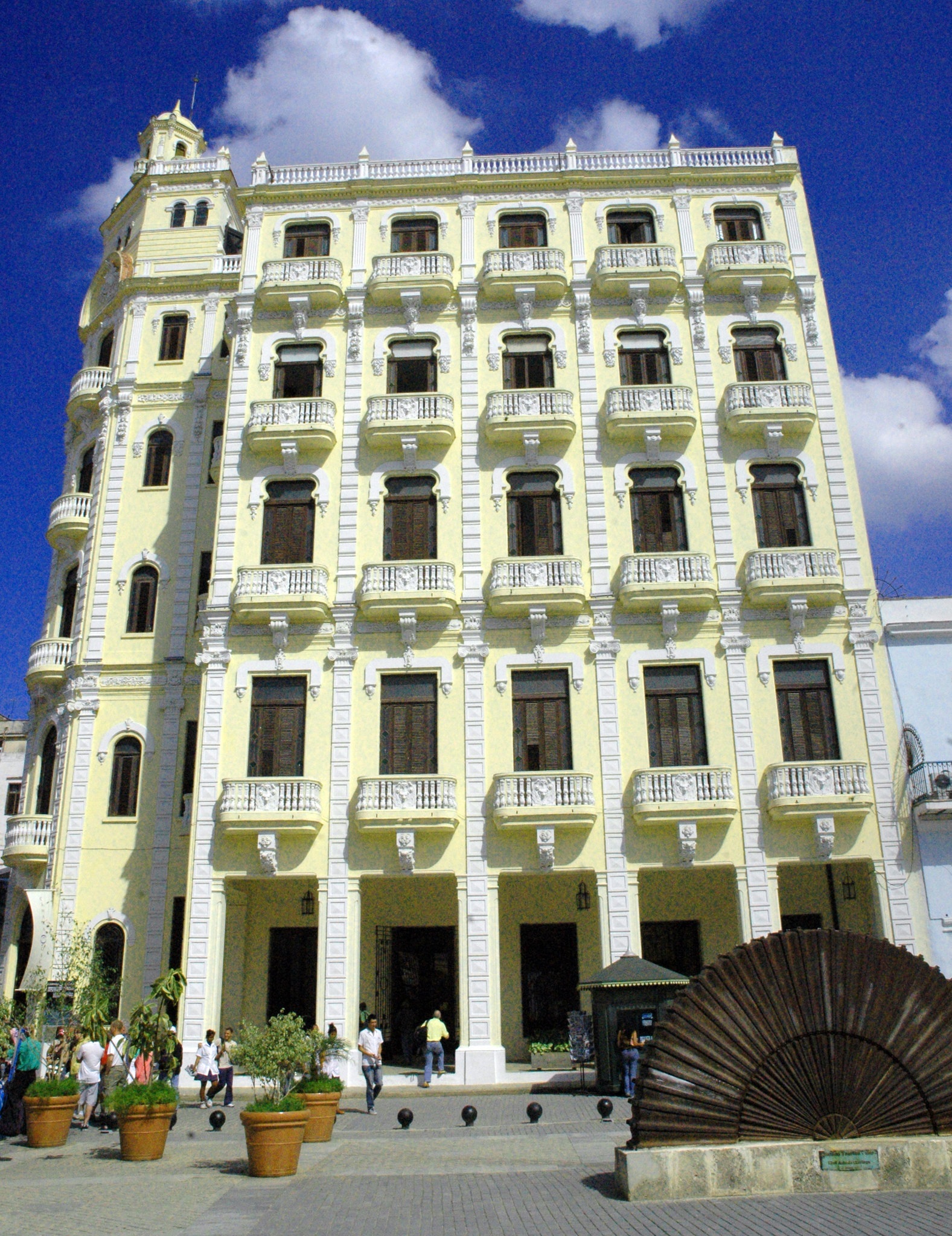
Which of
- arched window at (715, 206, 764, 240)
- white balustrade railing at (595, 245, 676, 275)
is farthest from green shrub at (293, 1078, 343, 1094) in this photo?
arched window at (715, 206, 764, 240)

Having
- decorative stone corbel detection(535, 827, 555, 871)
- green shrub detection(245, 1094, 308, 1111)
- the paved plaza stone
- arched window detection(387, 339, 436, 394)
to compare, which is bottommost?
the paved plaza stone

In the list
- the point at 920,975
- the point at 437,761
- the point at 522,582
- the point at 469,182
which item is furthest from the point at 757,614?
the point at 469,182

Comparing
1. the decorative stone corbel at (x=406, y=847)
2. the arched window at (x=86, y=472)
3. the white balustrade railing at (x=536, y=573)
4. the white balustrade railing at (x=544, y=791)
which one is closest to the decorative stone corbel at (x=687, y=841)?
the white balustrade railing at (x=544, y=791)

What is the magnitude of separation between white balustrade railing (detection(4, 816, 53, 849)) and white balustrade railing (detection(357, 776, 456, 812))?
33.0 feet

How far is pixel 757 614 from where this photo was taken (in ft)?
85.4

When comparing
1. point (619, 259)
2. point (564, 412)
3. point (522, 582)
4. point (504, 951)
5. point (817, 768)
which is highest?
point (619, 259)

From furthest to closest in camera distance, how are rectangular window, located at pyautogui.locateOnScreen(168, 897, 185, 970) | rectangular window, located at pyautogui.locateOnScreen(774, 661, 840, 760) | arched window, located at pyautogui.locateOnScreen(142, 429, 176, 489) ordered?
arched window, located at pyautogui.locateOnScreen(142, 429, 176, 489)
rectangular window, located at pyautogui.locateOnScreen(168, 897, 185, 970)
rectangular window, located at pyautogui.locateOnScreen(774, 661, 840, 760)

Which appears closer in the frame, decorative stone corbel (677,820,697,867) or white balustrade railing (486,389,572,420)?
decorative stone corbel (677,820,697,867)

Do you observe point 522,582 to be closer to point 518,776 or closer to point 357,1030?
point 518,776

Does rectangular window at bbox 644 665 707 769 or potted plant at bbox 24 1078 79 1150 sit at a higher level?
rectangular window at bbox 644 665 707 769

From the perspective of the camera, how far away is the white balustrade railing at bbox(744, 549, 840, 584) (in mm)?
25719

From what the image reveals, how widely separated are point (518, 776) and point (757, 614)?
301 inches

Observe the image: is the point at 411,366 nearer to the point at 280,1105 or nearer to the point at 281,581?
the point at 281,581

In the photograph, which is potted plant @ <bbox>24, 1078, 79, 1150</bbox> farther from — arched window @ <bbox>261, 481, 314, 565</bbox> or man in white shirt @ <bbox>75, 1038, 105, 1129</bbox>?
arched window @ <bbox>261, 481, 314, 565</bbox>
